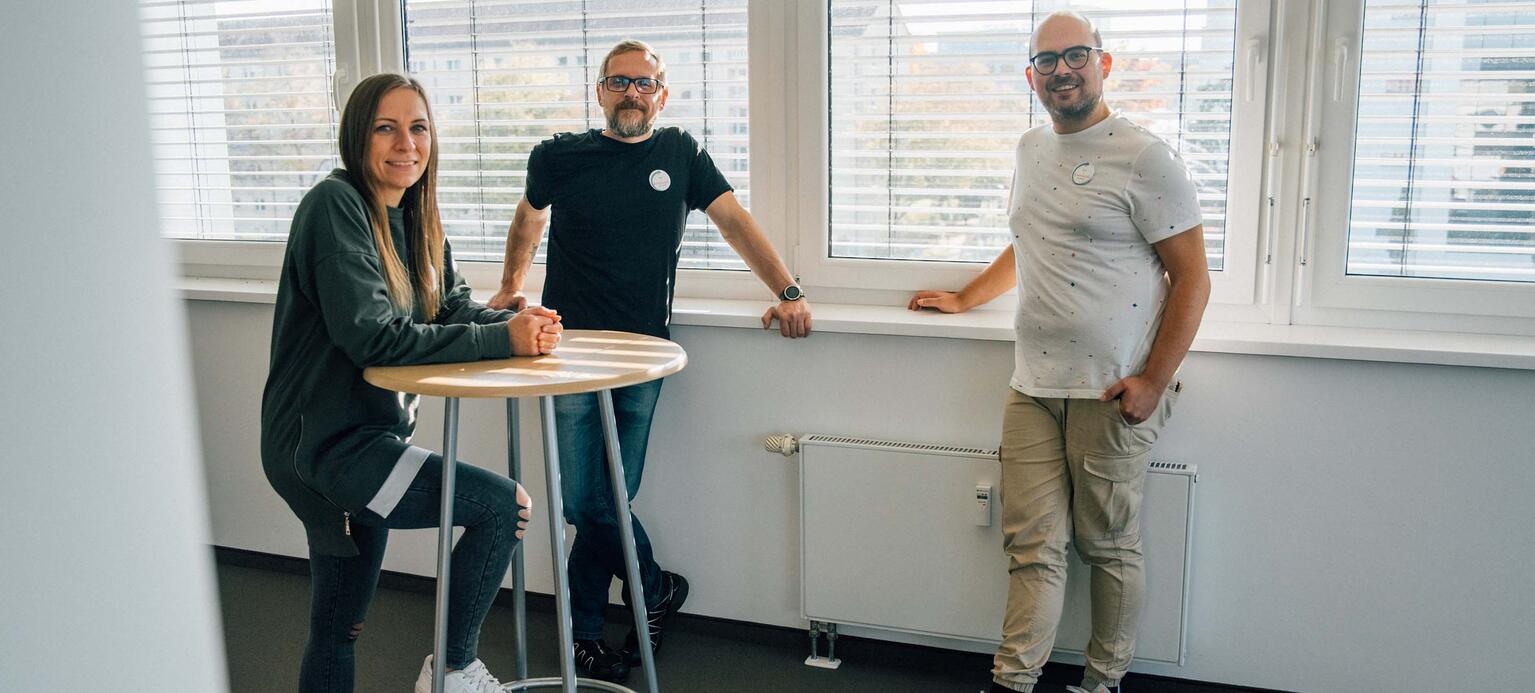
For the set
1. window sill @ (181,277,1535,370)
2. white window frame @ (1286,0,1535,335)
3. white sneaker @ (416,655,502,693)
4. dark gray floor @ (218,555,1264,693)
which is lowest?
dark gray floor @ (218,555,1264,693)

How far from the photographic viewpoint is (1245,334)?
2.46 metres

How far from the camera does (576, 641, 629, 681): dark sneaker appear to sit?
8.92ft

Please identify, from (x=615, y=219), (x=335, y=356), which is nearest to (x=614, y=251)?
(x=615, y=219)

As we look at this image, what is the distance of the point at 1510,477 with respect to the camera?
7.50 ft

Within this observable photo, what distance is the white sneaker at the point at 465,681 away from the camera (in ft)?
6.63

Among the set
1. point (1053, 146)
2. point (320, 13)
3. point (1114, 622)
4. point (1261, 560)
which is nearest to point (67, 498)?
point (1053, 146)

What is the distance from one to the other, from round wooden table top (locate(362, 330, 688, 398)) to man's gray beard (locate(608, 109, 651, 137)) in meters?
0.61

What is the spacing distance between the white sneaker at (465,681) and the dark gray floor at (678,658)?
0.70 m

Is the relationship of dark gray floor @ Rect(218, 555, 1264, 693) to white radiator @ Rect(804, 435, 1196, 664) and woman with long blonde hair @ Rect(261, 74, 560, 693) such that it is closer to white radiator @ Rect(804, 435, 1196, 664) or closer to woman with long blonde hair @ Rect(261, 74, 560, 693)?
white radiator @ Rect(804, 435, 1196, 664)

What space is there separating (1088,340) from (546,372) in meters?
1.03

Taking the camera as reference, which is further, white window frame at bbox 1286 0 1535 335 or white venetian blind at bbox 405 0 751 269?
white venetian blind at bbox 405 0 751 269

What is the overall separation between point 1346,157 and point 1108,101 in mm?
493

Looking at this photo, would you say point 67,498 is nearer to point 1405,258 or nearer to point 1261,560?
point 1261,560

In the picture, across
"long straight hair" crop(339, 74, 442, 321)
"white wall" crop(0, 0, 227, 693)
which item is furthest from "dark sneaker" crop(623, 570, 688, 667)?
"white wall" crop(0, 0, 227, 693)
